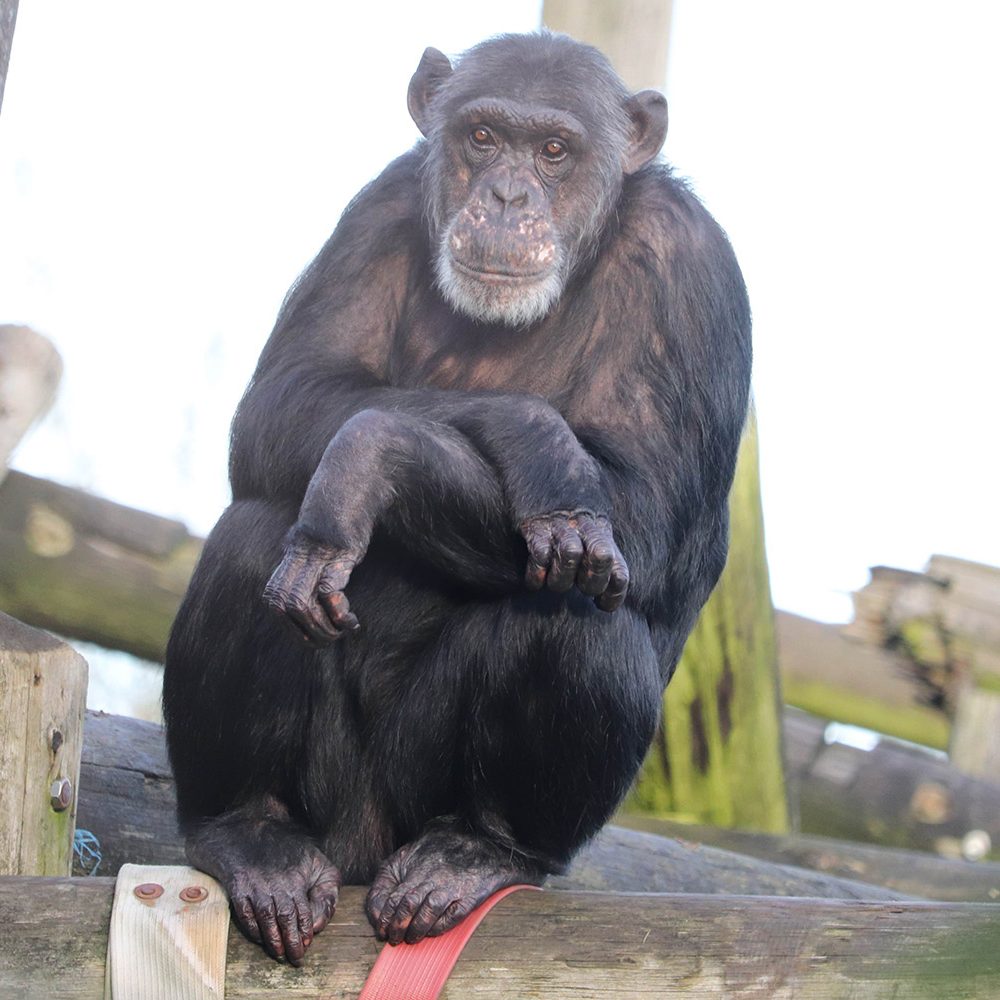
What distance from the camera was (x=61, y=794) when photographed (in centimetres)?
346

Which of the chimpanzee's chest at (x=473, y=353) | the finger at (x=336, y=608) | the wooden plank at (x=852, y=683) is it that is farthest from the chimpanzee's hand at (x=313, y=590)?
the wooden plank at (x=852, y=683)

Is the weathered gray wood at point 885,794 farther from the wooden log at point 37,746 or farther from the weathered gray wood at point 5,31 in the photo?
the weathered gray wood at point 5,31

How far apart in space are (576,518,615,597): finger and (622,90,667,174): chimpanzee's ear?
1.48 m

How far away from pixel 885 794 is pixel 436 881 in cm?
465

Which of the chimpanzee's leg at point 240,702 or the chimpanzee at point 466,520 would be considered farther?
the chimpanzee's leg at point 240,702

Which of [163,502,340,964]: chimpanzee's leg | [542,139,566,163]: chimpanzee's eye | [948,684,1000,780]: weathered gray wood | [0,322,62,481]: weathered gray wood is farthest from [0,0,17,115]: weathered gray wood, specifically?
[948,684,1000,780]: weathered gray wood

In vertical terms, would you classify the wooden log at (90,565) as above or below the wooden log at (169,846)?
above

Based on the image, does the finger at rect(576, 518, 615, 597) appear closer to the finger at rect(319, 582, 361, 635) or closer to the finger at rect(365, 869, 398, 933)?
the finger at rect(319, 582, 361, 635)

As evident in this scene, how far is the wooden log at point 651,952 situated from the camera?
2.93 metres

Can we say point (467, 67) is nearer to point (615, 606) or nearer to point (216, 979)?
point (615, 606)

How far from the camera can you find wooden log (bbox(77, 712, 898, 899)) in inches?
174

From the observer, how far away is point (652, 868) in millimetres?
4992

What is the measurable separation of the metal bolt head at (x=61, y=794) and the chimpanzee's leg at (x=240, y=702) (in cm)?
31

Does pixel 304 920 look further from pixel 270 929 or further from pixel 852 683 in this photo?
pixel 852 683
